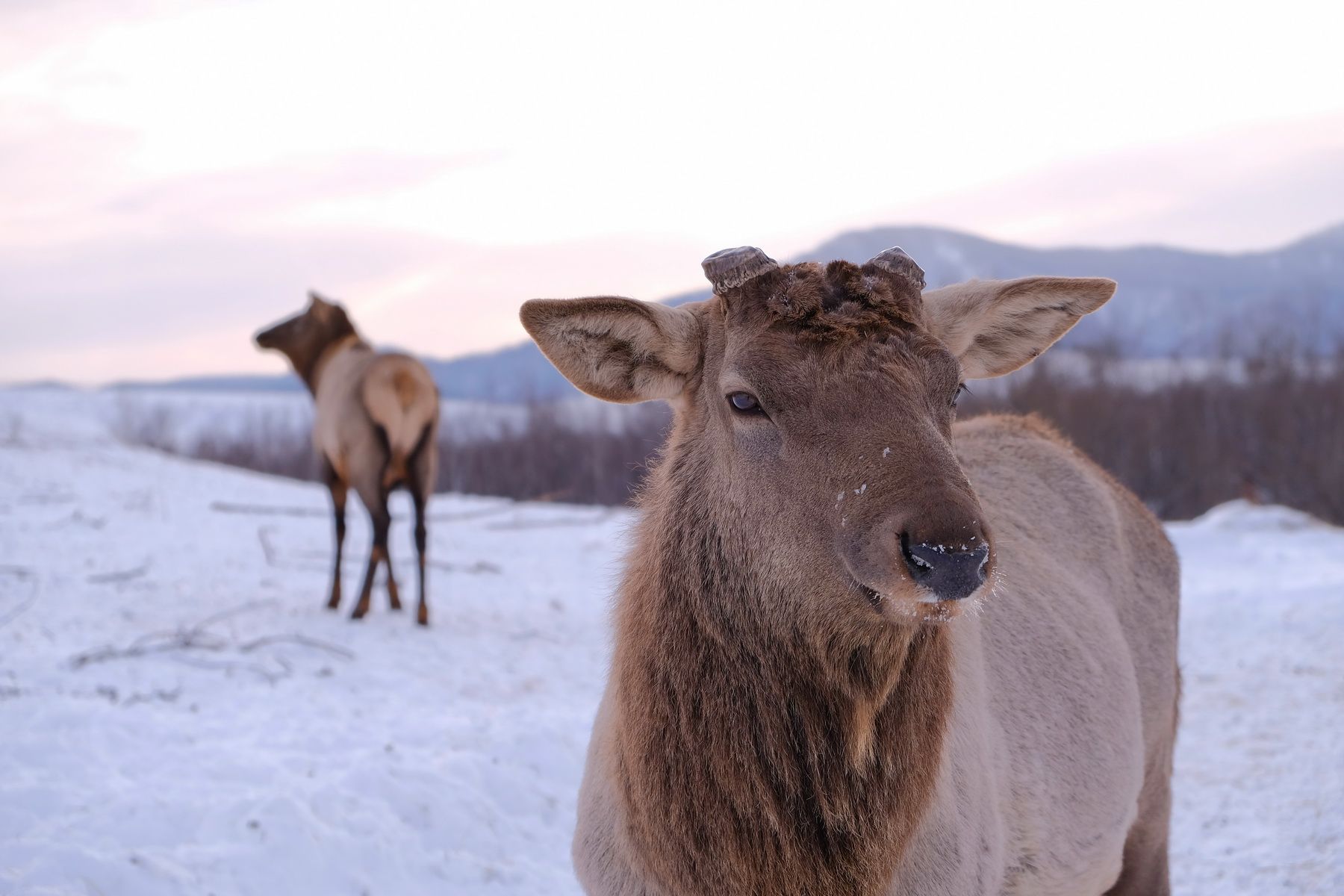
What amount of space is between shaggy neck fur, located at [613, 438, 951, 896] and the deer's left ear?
1071 millimetres

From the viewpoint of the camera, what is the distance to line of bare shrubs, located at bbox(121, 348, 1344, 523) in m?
39.8

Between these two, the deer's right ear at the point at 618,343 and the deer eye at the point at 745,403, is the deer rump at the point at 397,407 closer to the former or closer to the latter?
A: the deer's right ear at the point at 618,343

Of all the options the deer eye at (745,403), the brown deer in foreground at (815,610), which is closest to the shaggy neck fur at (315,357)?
the brown deer in foreground at (815,610)

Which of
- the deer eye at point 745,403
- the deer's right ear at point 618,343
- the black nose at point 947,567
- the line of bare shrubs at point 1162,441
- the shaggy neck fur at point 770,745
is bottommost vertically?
the line of bare shrubs at point 1162,441

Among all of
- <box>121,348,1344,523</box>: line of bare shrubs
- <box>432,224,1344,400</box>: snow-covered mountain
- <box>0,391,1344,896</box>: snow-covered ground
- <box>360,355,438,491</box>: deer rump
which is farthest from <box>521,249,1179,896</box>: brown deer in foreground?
<box>432,224,1344,400</box>: snow-covered mountain

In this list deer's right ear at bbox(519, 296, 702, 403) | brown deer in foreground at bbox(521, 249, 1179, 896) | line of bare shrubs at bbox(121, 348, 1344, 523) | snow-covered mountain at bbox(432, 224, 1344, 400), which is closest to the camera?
brown deer in foreground at bbox(521, 249, 1179, 896)

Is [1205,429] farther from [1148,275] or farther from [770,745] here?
[1148,275]

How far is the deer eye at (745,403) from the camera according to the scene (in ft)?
9.60

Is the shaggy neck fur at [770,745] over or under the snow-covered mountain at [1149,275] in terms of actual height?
under

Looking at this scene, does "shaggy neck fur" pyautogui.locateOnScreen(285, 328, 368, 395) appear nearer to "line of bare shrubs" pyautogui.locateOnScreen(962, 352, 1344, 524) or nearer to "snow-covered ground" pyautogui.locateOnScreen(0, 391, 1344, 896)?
"snow-covered ground" pyautogui.locateOnScreen(0, 391, 1344, 896)

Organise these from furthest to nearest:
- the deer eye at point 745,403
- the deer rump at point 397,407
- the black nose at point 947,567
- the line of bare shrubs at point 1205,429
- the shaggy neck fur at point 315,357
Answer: the line of bare shrubs at point 1205,429 → the shaggy neck fur at point 315,357 → the deer rump at point 397,407 → the deer eye at point 745,403 → the black nose at point 947,567

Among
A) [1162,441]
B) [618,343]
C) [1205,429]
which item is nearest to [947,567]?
[618,343]

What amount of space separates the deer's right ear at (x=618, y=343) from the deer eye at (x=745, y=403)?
37cm

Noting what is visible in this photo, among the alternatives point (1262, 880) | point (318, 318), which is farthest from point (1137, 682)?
point (318, 318)
